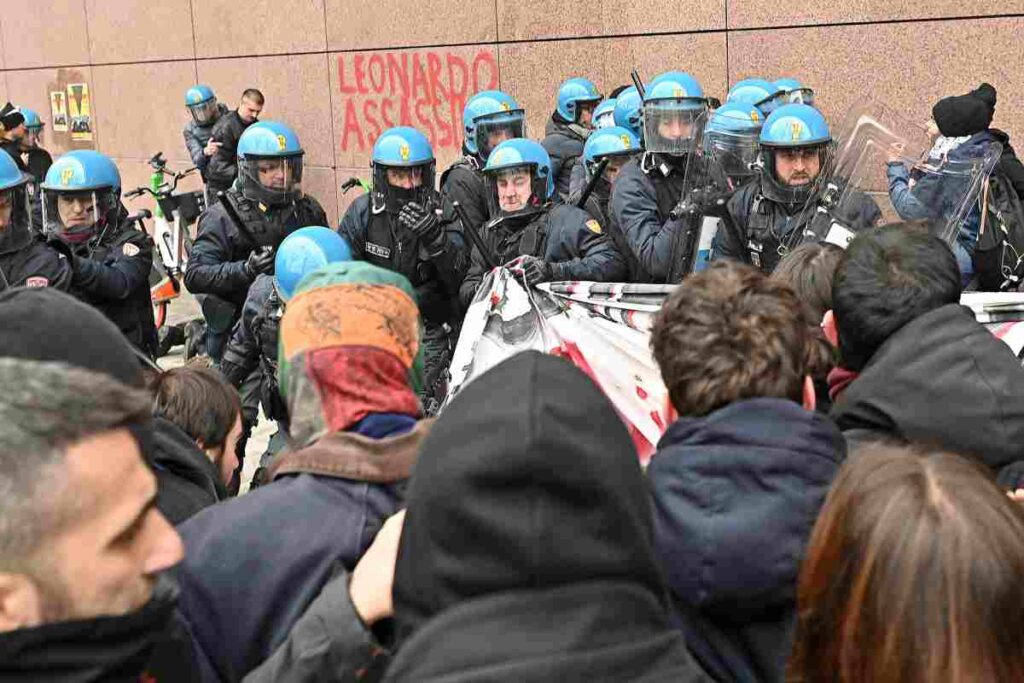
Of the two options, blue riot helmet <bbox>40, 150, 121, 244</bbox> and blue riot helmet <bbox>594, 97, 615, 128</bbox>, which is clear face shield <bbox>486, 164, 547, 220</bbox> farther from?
blue riot helmet <bbox>594, 97, 615, 128</bbox>

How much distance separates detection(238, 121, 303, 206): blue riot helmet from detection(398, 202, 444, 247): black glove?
919 mm

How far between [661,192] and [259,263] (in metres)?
2.12

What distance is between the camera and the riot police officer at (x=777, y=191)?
19.0 feet

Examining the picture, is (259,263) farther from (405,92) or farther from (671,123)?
(405,92)

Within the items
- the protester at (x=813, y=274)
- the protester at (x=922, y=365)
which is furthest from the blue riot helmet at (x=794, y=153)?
the protester at (x=922, y=365)

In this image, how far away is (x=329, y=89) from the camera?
45.6 ft

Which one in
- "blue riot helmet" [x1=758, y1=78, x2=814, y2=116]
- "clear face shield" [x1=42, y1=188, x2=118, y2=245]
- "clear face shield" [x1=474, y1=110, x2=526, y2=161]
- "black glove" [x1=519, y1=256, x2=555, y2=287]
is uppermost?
"blue riot helmet" [x1=758, y1=78, x2=814, y2=116]

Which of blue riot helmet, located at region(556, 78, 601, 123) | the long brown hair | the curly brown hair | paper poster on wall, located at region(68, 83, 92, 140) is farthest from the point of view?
paper poster on wall, located at region(68, 83, 92, 140)

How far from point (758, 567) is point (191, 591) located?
0.89 m

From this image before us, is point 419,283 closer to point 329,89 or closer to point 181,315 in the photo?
point 181,315

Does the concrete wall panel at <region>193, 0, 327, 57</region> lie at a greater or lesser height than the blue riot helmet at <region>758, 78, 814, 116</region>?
greater

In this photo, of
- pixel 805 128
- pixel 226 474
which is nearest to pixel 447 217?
pixel 805 128

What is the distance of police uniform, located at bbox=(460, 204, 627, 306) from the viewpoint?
6512 millimetres

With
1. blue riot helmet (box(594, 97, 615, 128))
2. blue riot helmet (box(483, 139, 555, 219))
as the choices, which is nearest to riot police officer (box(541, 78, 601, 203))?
blue riot helmet (box(594, 97, 615, 128))
